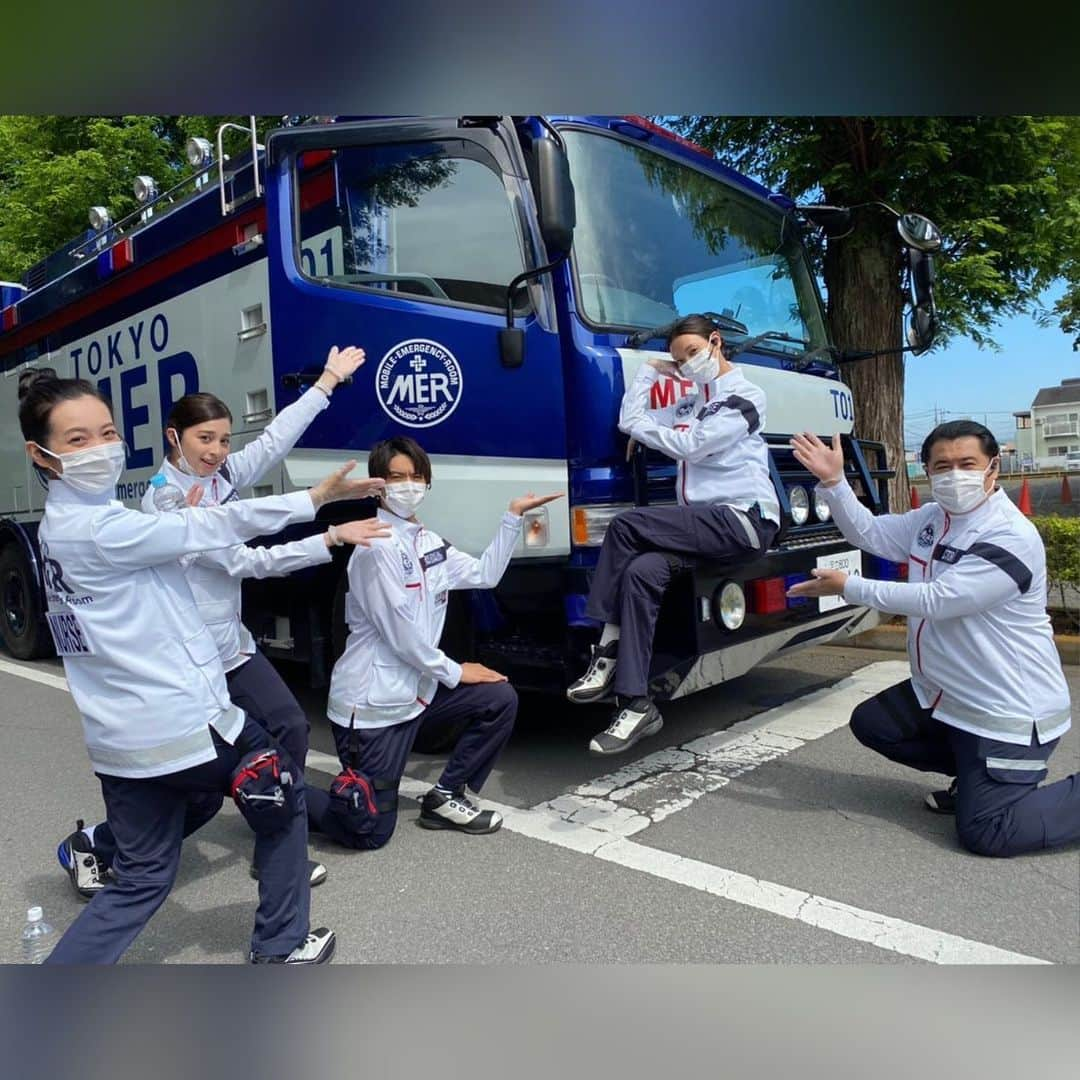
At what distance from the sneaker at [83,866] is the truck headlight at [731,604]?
2.38 meters

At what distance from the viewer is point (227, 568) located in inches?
126

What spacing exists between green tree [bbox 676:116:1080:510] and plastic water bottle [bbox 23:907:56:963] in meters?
4.52

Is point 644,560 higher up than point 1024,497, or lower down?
lower down

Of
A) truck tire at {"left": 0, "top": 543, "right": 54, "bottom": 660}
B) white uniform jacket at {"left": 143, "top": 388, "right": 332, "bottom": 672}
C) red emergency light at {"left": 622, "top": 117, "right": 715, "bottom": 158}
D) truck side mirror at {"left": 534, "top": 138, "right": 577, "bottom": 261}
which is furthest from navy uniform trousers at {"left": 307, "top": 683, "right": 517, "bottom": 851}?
truck tire at {"left": 0, "top": 543, "right": 54, "bottom": 660}

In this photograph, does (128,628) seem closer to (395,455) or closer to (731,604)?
(395,455)

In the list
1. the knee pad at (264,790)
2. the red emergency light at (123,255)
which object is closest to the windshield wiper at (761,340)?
the knee pad at (264,790)

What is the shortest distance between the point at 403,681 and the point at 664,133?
260cm

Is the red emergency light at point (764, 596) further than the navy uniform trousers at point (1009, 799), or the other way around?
the red emergency light at point (764, 596)

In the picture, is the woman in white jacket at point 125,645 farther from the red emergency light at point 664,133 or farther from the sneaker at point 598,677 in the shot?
the red emergency light at point 664,133

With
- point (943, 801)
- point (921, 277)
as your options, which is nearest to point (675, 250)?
point (921, 277)

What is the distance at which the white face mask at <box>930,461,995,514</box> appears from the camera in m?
3.08

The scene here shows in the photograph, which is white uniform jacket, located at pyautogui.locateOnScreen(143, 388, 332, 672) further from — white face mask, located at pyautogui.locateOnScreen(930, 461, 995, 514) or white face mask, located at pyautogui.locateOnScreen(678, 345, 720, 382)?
white face mask, located at pyautogui.locateOnScreen(930, 461, 995, 514)

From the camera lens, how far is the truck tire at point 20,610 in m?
7.02

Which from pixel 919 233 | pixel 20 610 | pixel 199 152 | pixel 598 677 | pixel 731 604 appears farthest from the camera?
pixel 20 610
